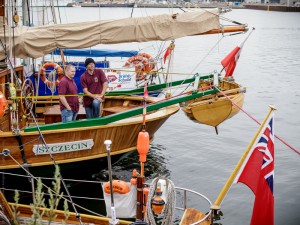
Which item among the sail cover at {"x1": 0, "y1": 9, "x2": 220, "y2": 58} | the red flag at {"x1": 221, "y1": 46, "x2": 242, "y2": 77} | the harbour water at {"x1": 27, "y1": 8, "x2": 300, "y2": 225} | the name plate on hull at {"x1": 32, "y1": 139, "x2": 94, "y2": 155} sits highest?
the sail cover at {"x1": 0, "y1": 9, "x2": 220, "y2": 58}

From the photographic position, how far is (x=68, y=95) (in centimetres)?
1120

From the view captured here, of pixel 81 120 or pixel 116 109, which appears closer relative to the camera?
pixel 81 120

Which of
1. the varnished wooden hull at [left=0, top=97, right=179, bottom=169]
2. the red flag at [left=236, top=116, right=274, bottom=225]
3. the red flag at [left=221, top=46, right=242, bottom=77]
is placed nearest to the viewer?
the red flag at [left=236, top=116, right=274, bottom=225]

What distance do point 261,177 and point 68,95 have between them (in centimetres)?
573

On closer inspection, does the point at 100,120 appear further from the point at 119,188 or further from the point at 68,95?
the point at 119,188

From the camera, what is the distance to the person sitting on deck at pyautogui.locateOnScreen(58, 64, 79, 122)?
1127 cm

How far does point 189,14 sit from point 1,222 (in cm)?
752

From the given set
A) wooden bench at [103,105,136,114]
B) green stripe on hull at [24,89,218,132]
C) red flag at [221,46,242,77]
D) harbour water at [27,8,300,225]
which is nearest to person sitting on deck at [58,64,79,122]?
green stripe on hull at [24,89,218,132]

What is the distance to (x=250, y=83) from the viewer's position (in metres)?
32.2

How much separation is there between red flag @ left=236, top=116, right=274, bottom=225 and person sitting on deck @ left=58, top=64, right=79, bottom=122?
559 centimetres

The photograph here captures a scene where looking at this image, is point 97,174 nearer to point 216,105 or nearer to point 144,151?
point 216,105

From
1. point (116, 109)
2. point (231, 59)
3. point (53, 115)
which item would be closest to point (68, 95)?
point (53, 115)

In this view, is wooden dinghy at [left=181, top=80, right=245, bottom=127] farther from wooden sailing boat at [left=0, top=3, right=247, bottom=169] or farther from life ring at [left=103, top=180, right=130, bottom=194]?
life ring at [left=103, top=180, right=130, bottom=194]

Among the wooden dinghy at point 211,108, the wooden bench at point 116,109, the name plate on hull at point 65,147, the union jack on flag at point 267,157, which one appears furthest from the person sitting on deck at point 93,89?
the union jack on flag at point 267,157
